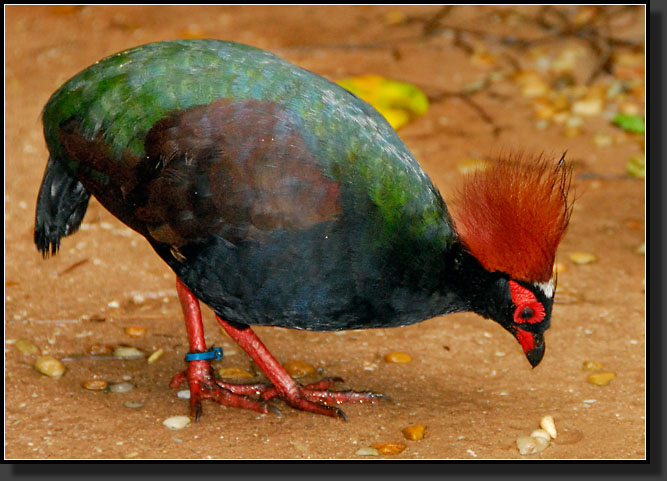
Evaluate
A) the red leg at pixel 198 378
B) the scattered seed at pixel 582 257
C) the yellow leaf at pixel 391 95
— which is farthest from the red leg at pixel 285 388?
the yellow leaf at pixel 391 95

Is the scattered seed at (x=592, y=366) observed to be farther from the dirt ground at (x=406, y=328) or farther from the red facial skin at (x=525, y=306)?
the red facial skin at (x=525, y=306)

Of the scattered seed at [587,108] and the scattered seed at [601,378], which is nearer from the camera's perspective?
the scattered seed at [601,378]

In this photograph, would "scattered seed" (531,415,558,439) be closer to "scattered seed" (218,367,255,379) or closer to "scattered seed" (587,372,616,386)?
"scattered seed" (587,372,616,386)

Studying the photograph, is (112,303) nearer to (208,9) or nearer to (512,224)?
(512,224)

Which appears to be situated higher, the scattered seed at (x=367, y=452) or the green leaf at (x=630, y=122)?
the green leaf at (x=630, y=122)

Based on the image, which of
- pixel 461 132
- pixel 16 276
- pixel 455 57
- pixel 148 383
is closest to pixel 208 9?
pixel 455 57

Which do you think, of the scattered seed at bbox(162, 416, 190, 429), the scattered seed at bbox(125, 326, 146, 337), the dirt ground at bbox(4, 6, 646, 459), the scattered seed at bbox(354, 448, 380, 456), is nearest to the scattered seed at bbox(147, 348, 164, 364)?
the dirt ground at bbox(4, 6, 646, 459)
